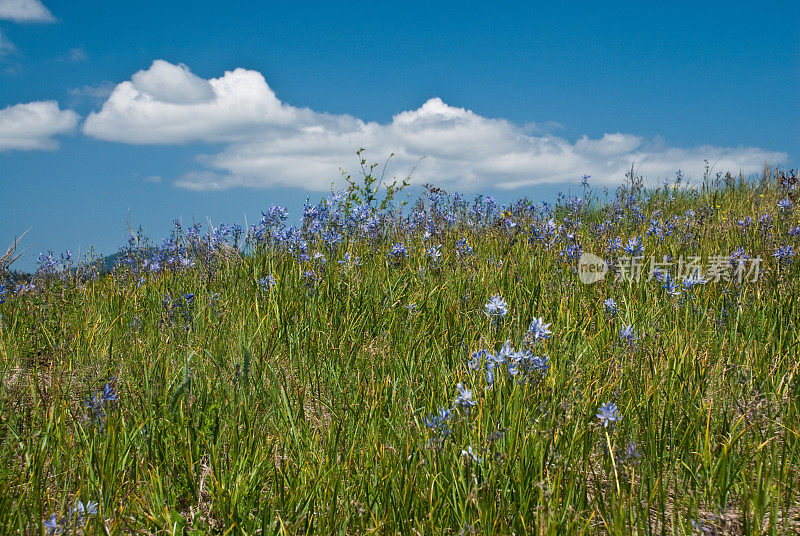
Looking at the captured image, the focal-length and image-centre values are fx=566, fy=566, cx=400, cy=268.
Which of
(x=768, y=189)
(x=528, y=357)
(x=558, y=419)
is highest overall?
(x=768, y=189)

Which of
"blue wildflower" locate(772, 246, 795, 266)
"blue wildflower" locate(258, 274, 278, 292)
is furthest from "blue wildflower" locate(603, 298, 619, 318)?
"blue wildflower" locate(258, 274, 278, 292)

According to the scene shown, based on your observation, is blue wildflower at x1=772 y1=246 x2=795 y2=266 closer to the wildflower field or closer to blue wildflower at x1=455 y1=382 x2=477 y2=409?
the wildflower field

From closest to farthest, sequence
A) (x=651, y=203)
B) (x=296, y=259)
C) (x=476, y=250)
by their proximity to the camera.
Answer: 1. (x=296, y=259)
2. (x=476, y=250)
3. (x=651, y=203)

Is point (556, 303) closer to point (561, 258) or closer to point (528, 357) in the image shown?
point (561, 258)

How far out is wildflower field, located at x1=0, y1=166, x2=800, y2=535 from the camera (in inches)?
71.2

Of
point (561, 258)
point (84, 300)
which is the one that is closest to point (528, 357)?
point (561, 258)

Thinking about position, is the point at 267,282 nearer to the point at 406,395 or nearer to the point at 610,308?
the point at 406,395

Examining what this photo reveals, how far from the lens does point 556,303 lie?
3.78 metres

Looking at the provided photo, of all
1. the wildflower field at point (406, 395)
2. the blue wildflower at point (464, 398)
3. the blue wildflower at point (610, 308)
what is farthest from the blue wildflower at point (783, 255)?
the blue wildflower at point (464, 398)

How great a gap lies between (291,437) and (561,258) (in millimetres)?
3286

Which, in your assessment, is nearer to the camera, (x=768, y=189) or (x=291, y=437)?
(x=291, y=437)

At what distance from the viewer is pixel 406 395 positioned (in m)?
2.51

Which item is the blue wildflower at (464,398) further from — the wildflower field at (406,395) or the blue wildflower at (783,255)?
the blue wildflower at (783,255)

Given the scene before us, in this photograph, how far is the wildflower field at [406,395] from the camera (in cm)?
181
